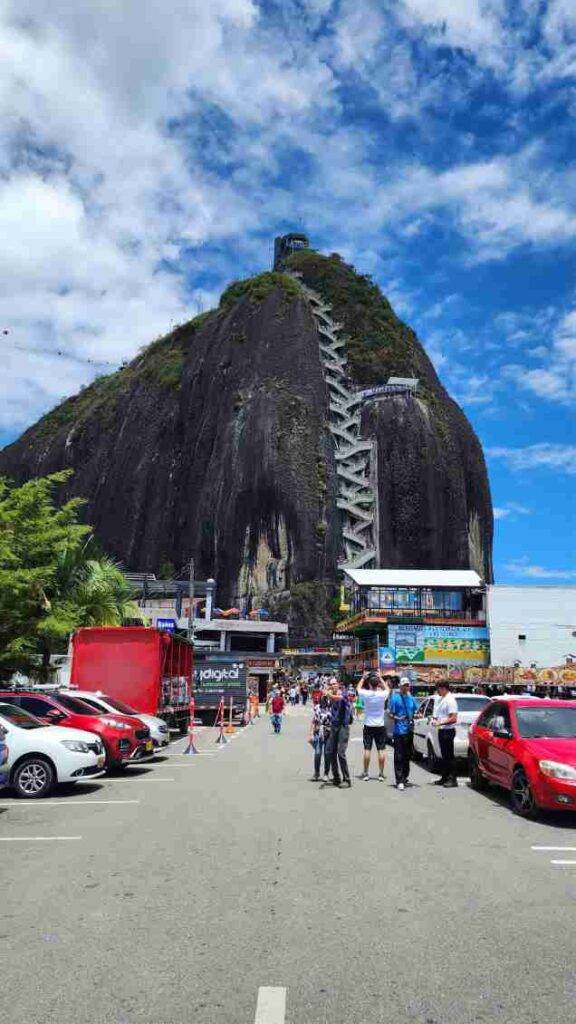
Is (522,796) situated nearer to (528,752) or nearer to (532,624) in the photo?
(528,752)

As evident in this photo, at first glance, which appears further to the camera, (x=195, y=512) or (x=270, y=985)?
(x=195, y=512)

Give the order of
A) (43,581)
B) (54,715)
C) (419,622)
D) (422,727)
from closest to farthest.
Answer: (54,715), (422,727), (43,581), (419,622)

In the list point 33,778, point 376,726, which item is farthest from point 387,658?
point 33,778

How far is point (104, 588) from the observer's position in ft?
79.7

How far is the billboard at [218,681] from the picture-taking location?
32188mm

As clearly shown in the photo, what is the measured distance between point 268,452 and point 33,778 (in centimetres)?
8227

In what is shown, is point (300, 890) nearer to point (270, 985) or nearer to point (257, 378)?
point (270, 985)

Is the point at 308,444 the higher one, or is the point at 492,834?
the point at 308,444

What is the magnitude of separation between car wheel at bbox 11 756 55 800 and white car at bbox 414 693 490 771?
637cm

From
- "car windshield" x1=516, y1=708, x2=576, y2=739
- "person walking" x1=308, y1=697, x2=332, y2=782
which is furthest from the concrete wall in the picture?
"car windshield" x1=516, y1=708, x2=576, y2=739

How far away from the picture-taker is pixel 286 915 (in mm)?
5516

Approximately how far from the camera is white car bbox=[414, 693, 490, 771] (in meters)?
14.2

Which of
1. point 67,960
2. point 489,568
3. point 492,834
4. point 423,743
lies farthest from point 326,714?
point 489,568

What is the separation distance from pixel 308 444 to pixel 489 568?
98.0 feet
